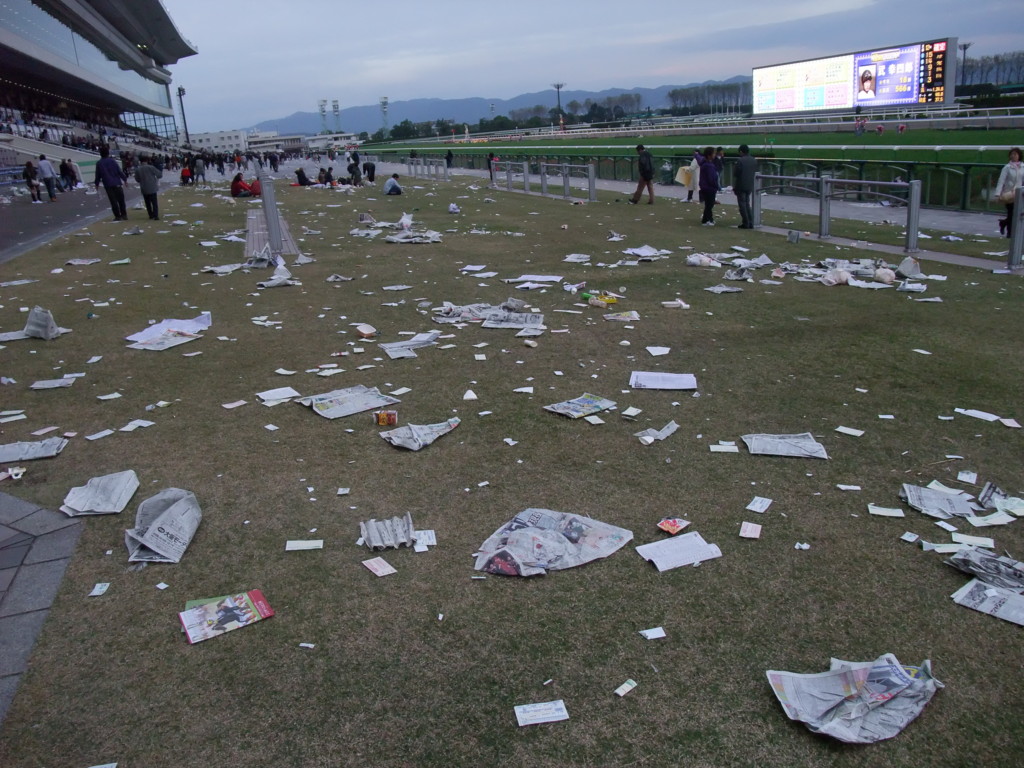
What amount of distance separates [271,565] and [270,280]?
782cm

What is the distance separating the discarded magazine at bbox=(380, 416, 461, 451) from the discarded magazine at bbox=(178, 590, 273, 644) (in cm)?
164

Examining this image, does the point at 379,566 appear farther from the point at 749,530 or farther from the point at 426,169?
the point at 426,169

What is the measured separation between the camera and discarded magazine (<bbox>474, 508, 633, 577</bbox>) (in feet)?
11.6

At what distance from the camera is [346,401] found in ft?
18.8

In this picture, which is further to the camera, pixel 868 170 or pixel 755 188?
pixel 868 170

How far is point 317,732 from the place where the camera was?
259 cm

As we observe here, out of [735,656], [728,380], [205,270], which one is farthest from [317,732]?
[205,270]

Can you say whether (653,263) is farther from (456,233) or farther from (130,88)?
(130,88)

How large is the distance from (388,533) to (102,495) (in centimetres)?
176

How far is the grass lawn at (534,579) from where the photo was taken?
2.59m

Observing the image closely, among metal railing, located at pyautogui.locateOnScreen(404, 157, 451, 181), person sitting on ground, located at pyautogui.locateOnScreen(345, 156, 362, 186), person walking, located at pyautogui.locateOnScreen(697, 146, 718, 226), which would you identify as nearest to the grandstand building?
metal railing, located at pyautogui.locateOnScreen(404, 157, 451, 181)

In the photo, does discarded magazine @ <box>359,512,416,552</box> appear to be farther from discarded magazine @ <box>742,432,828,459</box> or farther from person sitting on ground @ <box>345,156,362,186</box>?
person sitting on ground @ <box>345,156,362,186</box>

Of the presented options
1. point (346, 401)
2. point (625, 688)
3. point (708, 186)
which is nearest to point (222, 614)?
point (625, 688)

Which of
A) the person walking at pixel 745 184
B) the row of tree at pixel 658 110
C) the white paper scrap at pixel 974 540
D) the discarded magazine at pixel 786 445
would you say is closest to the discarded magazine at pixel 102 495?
the discarded magazine at pixel 786 445
